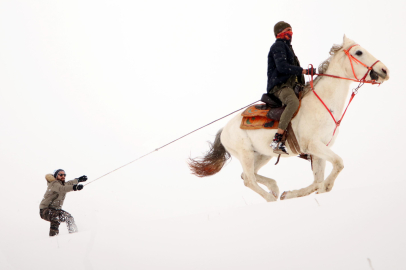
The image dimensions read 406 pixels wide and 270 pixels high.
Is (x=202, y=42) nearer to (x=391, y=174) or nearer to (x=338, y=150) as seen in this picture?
(x=338, y=150)

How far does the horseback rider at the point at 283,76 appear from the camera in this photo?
19.4 ft

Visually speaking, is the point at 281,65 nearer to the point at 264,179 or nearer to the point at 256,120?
the point at 256,120

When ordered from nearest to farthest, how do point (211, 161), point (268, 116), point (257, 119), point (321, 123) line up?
1. point (321, 123)
2. point (268, 116)
3. point (257, 119)
4. point (211, 161)

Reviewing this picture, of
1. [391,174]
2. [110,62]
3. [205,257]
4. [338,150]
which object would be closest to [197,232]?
[205,257]

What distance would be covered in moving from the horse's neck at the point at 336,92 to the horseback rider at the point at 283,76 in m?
0.34

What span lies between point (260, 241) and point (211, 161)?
399 cm

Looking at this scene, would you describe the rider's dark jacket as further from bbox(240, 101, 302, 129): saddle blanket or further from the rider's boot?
the rider's boot

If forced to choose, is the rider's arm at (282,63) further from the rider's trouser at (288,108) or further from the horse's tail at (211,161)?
the horse's tail at (211,161)

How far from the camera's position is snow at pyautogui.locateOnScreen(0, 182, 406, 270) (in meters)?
3.13

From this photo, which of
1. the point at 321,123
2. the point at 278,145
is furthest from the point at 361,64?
the point at 278,145

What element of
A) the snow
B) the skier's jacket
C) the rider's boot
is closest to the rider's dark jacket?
the rider's boot

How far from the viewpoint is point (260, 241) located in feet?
12.0

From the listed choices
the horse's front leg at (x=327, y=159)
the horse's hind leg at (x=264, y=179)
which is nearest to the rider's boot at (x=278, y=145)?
the horse's front leg at (x=327, y=159)

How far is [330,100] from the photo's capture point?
5910mm
